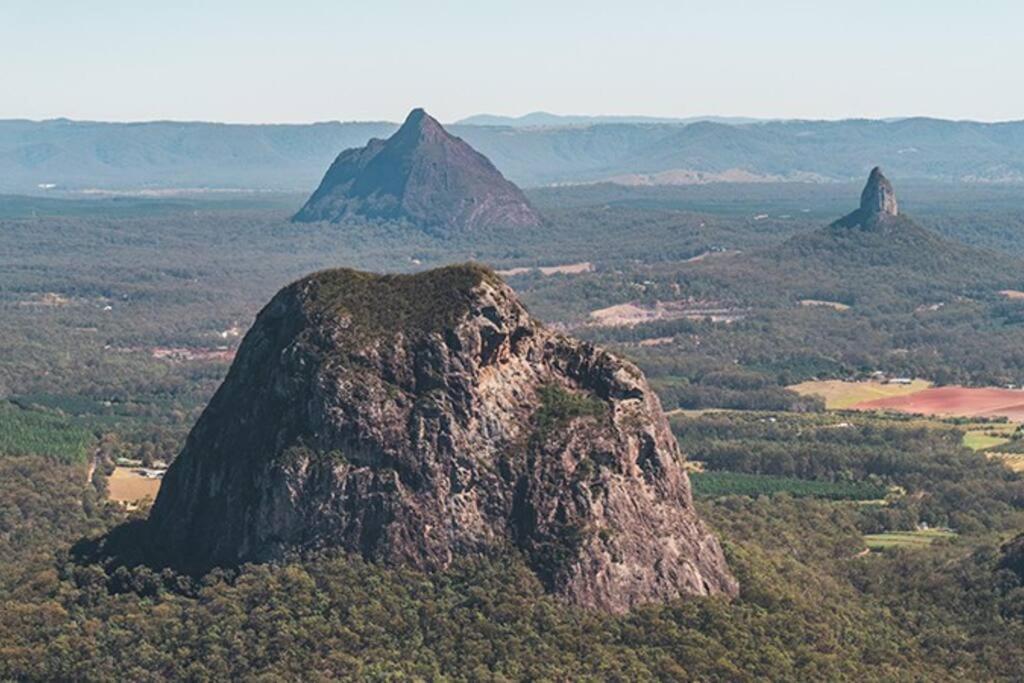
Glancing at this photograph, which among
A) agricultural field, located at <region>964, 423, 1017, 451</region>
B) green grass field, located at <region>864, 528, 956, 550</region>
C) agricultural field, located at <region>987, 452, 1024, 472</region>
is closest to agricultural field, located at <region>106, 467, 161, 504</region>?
green grass field, located at <region>864, 528, 956, 550</region>

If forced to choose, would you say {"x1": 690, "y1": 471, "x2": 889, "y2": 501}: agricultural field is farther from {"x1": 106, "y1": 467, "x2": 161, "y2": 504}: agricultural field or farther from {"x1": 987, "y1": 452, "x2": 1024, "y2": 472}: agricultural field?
{"x1": 106, "y1": 467, "x2": 161, "y2": 504}: agricultural field

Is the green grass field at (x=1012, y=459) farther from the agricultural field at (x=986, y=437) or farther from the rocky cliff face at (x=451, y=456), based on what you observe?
the rocky cliff face at (x=451, y=456)

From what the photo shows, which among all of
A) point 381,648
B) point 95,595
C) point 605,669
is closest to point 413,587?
point 381,648

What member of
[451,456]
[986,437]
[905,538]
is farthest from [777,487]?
[451,456]

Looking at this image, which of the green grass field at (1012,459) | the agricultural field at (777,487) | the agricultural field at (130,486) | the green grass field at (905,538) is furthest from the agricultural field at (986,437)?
the agricultural field at (130,486)

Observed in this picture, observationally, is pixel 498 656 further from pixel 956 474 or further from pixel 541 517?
pixel 956 474

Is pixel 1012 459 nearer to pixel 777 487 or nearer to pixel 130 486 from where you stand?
pixel 777 487
